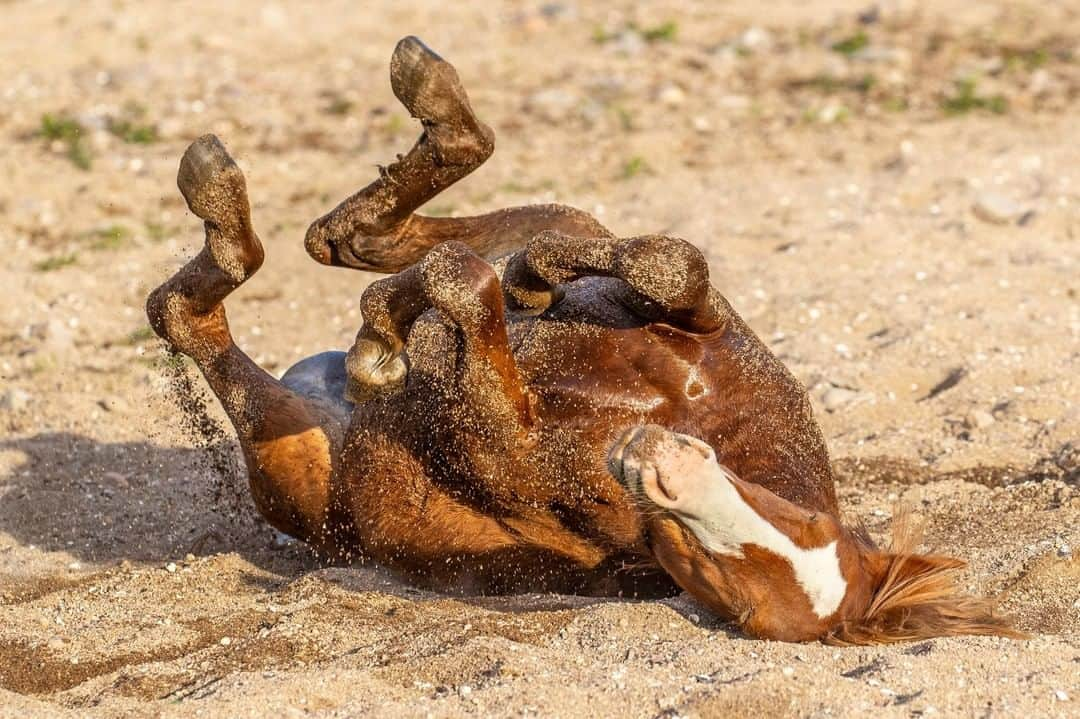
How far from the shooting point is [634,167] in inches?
349

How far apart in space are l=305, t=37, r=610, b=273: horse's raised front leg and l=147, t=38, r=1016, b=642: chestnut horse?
0.01 m

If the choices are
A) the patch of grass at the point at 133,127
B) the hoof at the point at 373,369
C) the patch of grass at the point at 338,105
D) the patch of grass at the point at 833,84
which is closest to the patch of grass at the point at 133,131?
the patch of grass at the point at 133,127

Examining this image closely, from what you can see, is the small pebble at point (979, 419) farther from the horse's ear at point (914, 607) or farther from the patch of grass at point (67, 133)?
the patch of grass at point (67, 133)

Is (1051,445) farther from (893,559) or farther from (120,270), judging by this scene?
(120,270)

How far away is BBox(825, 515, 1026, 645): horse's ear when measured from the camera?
3996mm

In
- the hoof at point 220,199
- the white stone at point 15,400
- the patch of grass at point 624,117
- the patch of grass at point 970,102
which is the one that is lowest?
the patch of grass at point 970,102

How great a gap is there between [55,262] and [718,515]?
5106mm

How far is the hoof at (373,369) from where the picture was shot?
14.5 ft

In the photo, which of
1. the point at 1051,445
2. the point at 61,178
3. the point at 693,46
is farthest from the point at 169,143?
the point at 1051,445

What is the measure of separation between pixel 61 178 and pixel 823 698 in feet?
21.6

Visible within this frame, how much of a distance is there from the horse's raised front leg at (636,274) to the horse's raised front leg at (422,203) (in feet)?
1.46

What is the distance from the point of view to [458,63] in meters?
10.6

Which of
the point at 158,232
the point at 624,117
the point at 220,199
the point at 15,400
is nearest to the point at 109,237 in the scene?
the point at 158,232

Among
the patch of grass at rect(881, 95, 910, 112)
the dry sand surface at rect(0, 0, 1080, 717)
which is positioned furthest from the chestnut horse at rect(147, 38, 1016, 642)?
the patch of grass at rect(881, 95, 910, 112)
